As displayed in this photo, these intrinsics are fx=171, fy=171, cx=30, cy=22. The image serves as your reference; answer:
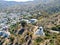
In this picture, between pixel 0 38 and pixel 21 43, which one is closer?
pixel 21 43

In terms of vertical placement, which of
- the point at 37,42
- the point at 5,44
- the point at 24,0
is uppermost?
the point at 37,42

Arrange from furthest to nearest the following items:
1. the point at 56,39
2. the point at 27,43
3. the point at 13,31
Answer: the point at 13,31 < the point at 27,43 < the point at 56,39

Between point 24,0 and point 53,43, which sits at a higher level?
point 53,43

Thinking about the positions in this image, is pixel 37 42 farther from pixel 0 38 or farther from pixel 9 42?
pixel 0 38

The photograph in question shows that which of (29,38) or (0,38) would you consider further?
(0,38)

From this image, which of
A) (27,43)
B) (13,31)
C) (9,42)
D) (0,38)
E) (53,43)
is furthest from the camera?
(13,31)

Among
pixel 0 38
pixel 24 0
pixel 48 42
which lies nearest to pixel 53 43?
pixel 48 42

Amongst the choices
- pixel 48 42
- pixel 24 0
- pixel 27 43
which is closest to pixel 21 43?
pixel 27 43

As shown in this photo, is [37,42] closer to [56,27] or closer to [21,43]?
[21,43]

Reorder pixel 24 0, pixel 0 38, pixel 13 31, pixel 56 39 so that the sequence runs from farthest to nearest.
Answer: pixel 24 0, pixel 13 31, pixel 0 38, pixel 56 39
